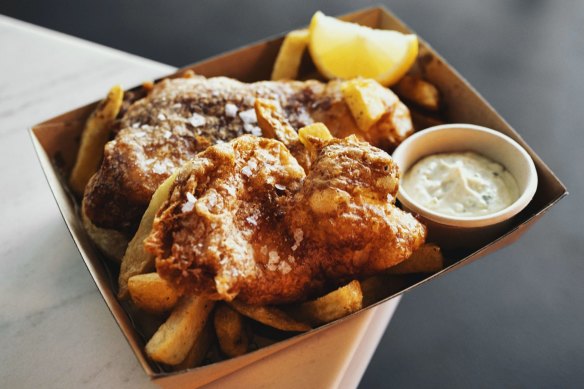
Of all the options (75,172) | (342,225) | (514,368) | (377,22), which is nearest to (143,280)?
(342,225)

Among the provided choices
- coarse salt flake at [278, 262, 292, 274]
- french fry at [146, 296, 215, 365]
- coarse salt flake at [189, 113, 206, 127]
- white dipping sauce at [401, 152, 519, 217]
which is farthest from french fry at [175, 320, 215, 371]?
white dipping sauce at [401, 152, 519, 217]

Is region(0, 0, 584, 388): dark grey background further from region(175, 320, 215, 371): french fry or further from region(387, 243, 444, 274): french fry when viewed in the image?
region(175, 320, 215, 371): french fry

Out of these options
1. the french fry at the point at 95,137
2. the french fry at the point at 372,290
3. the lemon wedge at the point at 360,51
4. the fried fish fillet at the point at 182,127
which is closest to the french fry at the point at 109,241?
the fried fish fillet at the point at 182,127

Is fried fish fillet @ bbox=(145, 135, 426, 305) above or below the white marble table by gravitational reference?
above

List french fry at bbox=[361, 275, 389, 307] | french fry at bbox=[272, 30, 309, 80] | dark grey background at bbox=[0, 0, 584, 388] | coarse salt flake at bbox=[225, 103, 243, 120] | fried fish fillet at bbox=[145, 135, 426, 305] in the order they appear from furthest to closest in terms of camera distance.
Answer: french fry at bbox=[272, 30, 309, 80] < dark grey background at bbox=[0, 0, 584, 388] < coarse salt flake at bbox=[225, 103, 243, 120] < french fry at bbox=[361, 275, 389, 307] < fried fish fillet at bbox=[145, 135, 426, 305]

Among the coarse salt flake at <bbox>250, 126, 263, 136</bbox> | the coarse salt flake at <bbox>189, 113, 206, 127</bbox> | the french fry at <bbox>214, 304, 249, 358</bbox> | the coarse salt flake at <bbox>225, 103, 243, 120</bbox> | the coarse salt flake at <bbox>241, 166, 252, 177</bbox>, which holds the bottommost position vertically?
the french fry at <bbox>214, 304, 249, 358</bbox>

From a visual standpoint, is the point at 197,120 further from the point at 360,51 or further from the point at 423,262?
the point at 423,262

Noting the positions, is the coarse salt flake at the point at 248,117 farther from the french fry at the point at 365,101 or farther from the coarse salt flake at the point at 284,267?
the coarse salt flake at the point at 284,267
